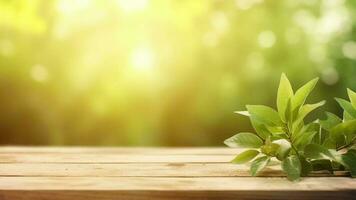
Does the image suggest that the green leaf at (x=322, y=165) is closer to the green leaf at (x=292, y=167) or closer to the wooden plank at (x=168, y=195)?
the green leaf at (x=292, y=167)

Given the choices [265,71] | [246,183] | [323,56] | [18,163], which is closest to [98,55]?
[265,71]

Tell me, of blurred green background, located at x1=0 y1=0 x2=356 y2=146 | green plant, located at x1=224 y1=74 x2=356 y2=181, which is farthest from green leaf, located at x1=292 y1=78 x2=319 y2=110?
blurred green background, located at x1=0 y1=0 x2=356 y2=146

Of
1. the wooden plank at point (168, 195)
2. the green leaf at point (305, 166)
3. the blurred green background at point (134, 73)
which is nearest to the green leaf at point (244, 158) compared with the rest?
the green leaf at point (305, 166)

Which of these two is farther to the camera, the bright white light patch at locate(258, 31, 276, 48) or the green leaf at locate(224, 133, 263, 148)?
the bright white light patch at locate(258, 31, 276, 48)

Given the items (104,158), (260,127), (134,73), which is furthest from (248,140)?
(134,73)

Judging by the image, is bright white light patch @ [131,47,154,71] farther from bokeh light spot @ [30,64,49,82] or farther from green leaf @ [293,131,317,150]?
green leaf @ [293,131,317,150]

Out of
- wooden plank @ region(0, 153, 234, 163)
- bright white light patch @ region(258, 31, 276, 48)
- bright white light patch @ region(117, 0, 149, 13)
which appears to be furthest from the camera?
bright white light patch @ region(258, 31, 276, 48)

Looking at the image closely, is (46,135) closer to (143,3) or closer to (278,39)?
(143,3)
